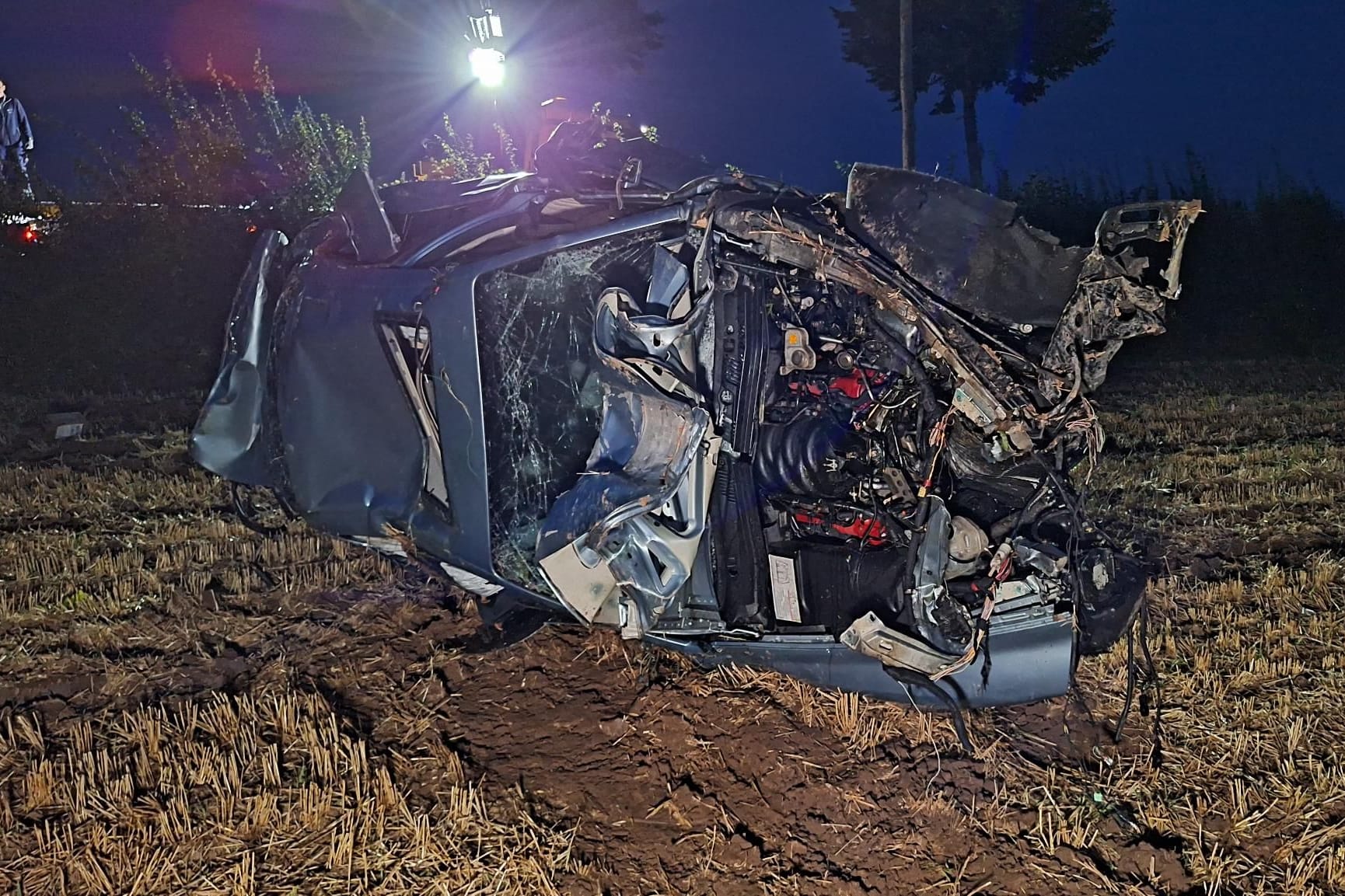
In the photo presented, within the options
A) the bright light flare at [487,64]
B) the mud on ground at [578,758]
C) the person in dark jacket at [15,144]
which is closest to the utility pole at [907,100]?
the bright light flare at [487,64]

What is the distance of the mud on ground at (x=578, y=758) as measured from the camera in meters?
2.50

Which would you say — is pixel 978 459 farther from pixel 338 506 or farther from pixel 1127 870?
→ pixel 338 506

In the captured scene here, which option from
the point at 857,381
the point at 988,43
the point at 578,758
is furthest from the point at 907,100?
the point at 578,758

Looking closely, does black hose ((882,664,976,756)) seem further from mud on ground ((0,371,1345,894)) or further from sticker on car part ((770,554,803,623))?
sticker on car part ((770,554,803,623))

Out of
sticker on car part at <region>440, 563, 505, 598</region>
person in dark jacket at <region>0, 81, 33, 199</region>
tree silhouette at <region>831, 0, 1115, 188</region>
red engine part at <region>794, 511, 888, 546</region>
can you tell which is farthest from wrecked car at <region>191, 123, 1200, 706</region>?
tree silhouette at <region>831, 0, 1115, 188</region>

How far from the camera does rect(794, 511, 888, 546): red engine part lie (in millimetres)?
3018

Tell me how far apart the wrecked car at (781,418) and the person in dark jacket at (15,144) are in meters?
11.6

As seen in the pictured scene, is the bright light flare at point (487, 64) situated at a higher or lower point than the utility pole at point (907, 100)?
lower

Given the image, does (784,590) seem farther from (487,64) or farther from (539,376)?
(487,64)

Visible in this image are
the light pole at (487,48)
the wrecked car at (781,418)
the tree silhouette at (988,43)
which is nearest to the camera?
the wrecked car at (781,418)

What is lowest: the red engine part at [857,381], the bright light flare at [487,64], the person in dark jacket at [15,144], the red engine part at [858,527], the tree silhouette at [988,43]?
the red engine part at [858,527]

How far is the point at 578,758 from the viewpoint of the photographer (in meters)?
2.99

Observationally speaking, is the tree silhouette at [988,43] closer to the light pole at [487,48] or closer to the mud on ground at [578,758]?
the light pole at [487,48]

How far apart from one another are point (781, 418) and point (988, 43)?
1904 cm
